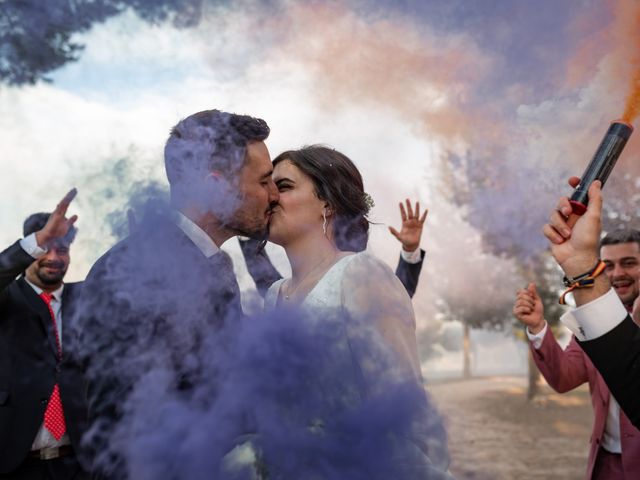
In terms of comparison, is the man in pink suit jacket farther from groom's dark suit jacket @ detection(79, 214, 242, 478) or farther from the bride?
groom's dark suit jacket @ detection(79, 214, 242, 478)

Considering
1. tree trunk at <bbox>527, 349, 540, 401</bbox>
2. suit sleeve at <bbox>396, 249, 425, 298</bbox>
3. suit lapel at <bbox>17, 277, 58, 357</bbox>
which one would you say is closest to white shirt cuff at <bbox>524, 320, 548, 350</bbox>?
suit sleeve at <bbox>396, 249, 425, 298</bbox>

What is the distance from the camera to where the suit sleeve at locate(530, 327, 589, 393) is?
4484mm

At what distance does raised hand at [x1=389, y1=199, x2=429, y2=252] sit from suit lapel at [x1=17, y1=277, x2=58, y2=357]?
8.83ft

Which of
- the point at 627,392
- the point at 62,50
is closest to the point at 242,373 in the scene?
the point at 627,392

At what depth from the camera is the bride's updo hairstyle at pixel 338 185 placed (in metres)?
3.15

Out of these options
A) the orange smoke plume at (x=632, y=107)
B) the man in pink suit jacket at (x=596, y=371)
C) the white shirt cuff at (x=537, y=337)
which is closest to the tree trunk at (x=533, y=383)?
the man in pink suit jacket at (x=596, y=371)

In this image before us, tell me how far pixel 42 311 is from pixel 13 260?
531mm

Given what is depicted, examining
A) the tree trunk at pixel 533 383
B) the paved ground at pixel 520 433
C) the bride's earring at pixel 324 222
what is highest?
the bride's earring at pixel 324 222

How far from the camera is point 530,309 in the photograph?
4.39 m

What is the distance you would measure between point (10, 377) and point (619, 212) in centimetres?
847

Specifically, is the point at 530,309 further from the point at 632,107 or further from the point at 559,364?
the point at 632,107

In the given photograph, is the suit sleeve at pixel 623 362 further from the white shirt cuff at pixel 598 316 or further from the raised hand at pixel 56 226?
the raised hand at pixel 56 226

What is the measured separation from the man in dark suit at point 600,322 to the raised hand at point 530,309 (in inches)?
102

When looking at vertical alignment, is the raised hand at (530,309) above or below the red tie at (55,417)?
above
